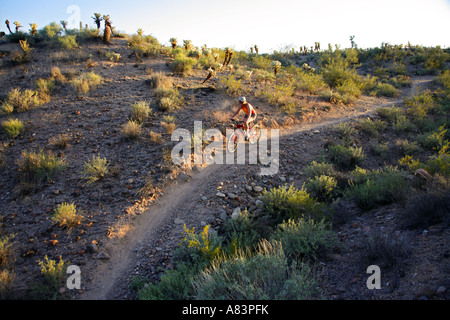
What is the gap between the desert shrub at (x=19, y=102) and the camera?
9.77 meters

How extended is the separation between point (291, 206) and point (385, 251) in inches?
86.9

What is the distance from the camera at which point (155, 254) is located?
5230mm

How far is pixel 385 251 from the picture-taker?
12.1ft

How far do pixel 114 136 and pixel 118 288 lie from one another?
603 cm

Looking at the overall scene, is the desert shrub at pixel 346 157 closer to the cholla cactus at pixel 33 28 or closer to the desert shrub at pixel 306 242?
the desert shrub at pixel 306 242

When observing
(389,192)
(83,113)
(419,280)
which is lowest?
(419,280)

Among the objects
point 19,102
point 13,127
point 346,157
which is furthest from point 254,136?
point 19,102

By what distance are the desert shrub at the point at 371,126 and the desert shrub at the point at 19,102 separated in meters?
14.6

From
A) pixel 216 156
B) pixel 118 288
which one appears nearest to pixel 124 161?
pixel 216 156

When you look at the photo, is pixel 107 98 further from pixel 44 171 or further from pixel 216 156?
pixel 216 156

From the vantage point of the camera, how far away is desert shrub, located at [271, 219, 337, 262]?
13.8ft

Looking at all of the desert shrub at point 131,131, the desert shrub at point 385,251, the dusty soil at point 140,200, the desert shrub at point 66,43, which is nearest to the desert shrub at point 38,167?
the dusty soil at point 140,200

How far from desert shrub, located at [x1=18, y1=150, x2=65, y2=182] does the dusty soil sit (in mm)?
291

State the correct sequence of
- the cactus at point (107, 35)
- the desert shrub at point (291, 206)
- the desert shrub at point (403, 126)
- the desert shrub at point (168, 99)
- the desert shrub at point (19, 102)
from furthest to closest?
the cactus at point (107, 35) → the desert shrub at point (403, 126) → the desert shrub at point (168, 99) → the desert shrub at point (19, 102) → the desert shrub at point (291, 206)
